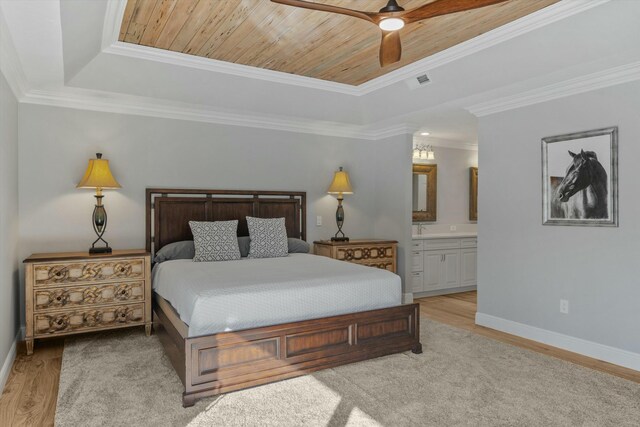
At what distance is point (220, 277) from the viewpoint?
3230mm

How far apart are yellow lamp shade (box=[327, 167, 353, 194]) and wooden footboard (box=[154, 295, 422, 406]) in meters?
2.25

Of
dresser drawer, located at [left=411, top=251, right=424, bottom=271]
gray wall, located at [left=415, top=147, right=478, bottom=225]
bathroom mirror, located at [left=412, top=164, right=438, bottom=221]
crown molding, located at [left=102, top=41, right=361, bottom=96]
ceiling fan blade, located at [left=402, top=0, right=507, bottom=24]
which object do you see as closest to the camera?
ceiling fan blade, located at [left=402, top=0, right=507, bottom=24]

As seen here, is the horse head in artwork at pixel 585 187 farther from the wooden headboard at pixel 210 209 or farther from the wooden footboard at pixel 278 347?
the wooden headboard at pixel 210 209

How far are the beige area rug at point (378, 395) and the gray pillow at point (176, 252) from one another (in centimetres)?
101

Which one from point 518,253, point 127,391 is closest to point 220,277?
point 127,391

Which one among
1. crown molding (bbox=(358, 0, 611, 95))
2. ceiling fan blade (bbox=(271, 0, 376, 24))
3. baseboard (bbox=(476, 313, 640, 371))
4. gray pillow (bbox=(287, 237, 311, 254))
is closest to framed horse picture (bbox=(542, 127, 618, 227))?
baseboard (bbox=(476, 313, 640, 371))

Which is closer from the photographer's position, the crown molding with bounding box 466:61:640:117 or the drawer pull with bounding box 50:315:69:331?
the crown molding with bounding box 466:61:640:117

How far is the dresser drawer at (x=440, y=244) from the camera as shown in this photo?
5.97 meters

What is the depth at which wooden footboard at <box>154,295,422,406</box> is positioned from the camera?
2.68 m

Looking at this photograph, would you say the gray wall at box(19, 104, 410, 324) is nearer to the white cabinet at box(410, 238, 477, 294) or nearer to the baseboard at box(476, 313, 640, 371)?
the white cabinet at box(410, 238, 477, 294)

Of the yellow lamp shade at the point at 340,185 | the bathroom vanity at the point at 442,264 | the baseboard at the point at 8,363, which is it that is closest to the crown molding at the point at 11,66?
the baseboard at the point at 8,363

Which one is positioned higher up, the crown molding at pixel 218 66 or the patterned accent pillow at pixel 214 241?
the crown molding at pixel 218 66

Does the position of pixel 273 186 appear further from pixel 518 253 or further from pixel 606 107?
pixel 606 107

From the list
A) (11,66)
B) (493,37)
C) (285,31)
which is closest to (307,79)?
(285,31)
